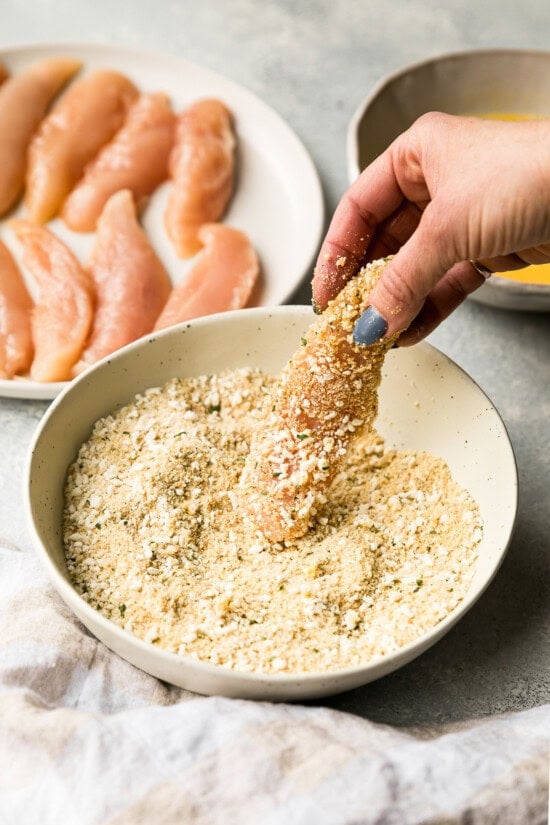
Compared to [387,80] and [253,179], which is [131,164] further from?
[387,80]

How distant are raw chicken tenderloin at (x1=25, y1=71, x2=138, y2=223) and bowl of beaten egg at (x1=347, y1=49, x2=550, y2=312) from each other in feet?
2.01

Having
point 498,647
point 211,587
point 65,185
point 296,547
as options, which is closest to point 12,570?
point 211,587

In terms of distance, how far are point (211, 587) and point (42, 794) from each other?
13.8 inches

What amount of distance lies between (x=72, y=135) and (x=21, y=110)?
14 centimetres

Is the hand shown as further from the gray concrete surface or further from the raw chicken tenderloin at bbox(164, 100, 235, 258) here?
the raw chicken tenderloin at bbox(164, 100, 235, 258)

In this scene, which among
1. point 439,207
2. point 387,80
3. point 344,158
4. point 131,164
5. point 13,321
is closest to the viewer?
point 439,207

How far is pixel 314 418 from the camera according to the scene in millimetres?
1430

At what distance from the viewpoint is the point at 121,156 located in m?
2.18

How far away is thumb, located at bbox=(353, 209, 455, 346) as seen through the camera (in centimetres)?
125

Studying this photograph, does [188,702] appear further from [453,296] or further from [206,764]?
[453,296]

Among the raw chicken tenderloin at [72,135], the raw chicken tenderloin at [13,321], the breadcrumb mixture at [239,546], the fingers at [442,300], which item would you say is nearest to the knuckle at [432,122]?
the fingers at [442,300]

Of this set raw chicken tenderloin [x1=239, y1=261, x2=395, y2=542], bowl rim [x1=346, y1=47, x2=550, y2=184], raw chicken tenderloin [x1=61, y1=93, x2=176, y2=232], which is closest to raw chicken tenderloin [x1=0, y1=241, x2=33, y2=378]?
raw chicken tenderloin [x1=61, y1=93, x2=176, y2=232]

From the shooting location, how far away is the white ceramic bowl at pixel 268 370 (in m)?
1.21

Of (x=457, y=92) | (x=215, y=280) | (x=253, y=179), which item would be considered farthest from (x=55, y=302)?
(x=457, y=92)
